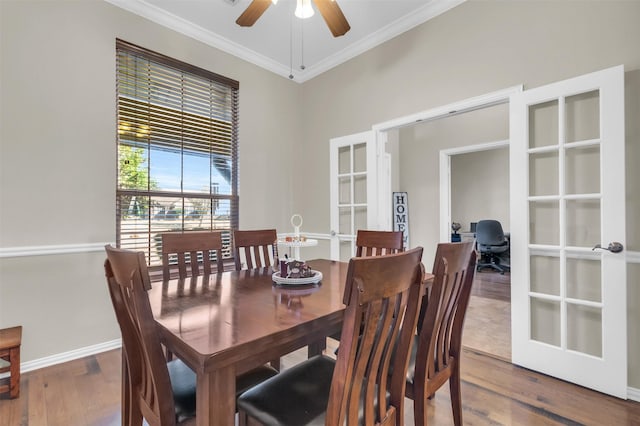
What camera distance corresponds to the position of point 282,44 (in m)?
3.40

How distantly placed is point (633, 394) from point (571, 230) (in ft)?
3.41

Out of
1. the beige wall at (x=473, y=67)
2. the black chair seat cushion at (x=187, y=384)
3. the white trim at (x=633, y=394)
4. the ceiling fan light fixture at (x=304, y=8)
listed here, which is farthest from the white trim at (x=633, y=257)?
the ceiling fan light fixture at (x=304, y=8)

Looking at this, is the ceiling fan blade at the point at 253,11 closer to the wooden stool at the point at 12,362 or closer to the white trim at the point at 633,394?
the wooden stool at the point at 12,362

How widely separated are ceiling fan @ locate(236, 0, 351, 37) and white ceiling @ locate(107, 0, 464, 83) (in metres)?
0.83

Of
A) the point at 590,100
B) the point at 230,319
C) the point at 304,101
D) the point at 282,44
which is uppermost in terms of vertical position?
the point at 282,44

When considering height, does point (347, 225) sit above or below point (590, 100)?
below

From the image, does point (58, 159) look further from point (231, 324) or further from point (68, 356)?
point (231, 324)

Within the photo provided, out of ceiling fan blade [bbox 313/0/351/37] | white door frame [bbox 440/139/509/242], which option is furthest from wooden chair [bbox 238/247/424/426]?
white door frame [bbox 440/139/509/242]

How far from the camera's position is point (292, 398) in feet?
3.72

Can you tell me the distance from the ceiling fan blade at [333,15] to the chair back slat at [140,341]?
178cm

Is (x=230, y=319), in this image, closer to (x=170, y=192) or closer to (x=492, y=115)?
(x=170, y=192)

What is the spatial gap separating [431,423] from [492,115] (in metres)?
4.31

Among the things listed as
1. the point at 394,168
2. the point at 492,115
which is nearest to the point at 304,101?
the point at 394,168

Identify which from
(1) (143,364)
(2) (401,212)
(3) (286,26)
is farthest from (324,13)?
(2) (401,212)
